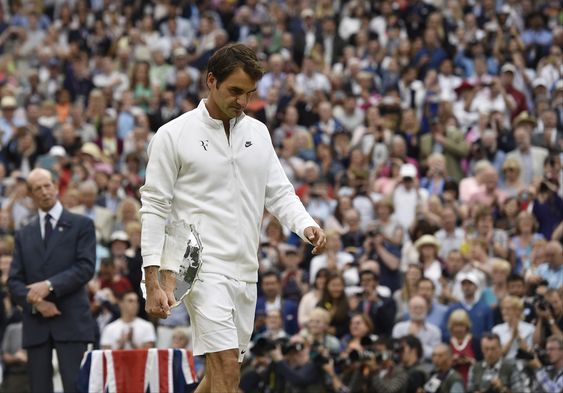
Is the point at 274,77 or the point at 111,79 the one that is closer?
the point at 274,77

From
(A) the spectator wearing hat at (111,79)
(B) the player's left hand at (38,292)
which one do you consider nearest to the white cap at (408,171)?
(A) the spectator wearing hat at (111,79)

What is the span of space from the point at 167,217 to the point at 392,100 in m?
12.4

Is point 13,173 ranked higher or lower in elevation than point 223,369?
higher

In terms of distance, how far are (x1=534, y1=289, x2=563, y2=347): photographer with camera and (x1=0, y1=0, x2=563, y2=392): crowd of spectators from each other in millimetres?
20

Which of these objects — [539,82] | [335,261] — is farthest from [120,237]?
[539,82]

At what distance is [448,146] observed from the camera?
18.2 metres

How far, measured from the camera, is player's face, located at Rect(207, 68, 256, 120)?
7.39 meters

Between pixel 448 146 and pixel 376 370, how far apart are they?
5.70m

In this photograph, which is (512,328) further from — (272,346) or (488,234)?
(272,346)

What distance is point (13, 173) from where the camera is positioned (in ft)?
63.9

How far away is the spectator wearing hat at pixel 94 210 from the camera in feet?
57.2

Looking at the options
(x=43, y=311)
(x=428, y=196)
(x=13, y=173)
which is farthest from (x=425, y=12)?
(x=43, y=311)

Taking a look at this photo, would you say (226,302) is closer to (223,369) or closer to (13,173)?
(223,369)

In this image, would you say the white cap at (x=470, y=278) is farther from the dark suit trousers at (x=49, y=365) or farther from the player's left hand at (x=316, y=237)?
the player's left hand at (x=316, y=237)
